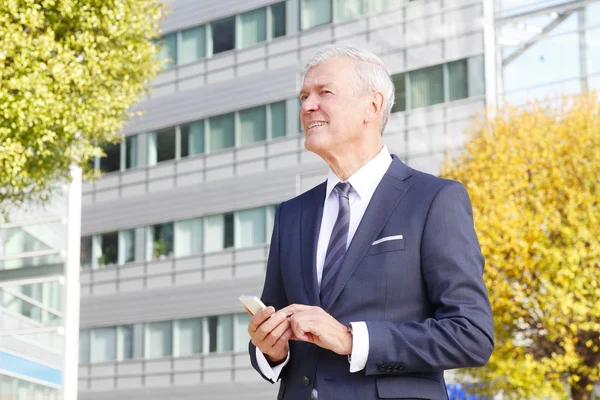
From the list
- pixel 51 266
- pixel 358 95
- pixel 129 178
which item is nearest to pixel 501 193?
pixel 51 266

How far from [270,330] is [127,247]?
1256 inches

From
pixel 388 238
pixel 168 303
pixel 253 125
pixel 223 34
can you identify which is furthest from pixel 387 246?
pixel 223 34

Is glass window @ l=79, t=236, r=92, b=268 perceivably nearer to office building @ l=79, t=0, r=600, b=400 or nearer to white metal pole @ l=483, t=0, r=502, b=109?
office building @ l=79, t=0, r=600, b=400

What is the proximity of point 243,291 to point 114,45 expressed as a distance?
54.5 ft

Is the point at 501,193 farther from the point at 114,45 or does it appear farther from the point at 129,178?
the point at 129,178

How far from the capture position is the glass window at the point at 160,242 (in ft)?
109

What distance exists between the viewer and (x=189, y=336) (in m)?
31.9

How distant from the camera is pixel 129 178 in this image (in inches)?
1363

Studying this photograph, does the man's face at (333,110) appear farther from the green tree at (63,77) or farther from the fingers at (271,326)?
the green tree at (63,77)

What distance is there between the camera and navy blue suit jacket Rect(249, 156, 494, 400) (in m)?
2.92

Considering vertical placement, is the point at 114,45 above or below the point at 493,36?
below

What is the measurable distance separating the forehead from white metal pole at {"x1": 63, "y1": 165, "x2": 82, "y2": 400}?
14.5 metres

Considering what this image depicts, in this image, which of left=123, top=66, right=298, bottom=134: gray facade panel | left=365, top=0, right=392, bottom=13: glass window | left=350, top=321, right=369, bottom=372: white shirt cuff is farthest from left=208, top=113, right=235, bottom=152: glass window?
left=350, top=321, right=369, bottom=372: white shirt cuff

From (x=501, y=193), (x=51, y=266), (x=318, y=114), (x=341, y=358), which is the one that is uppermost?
(x=501, y=193)
